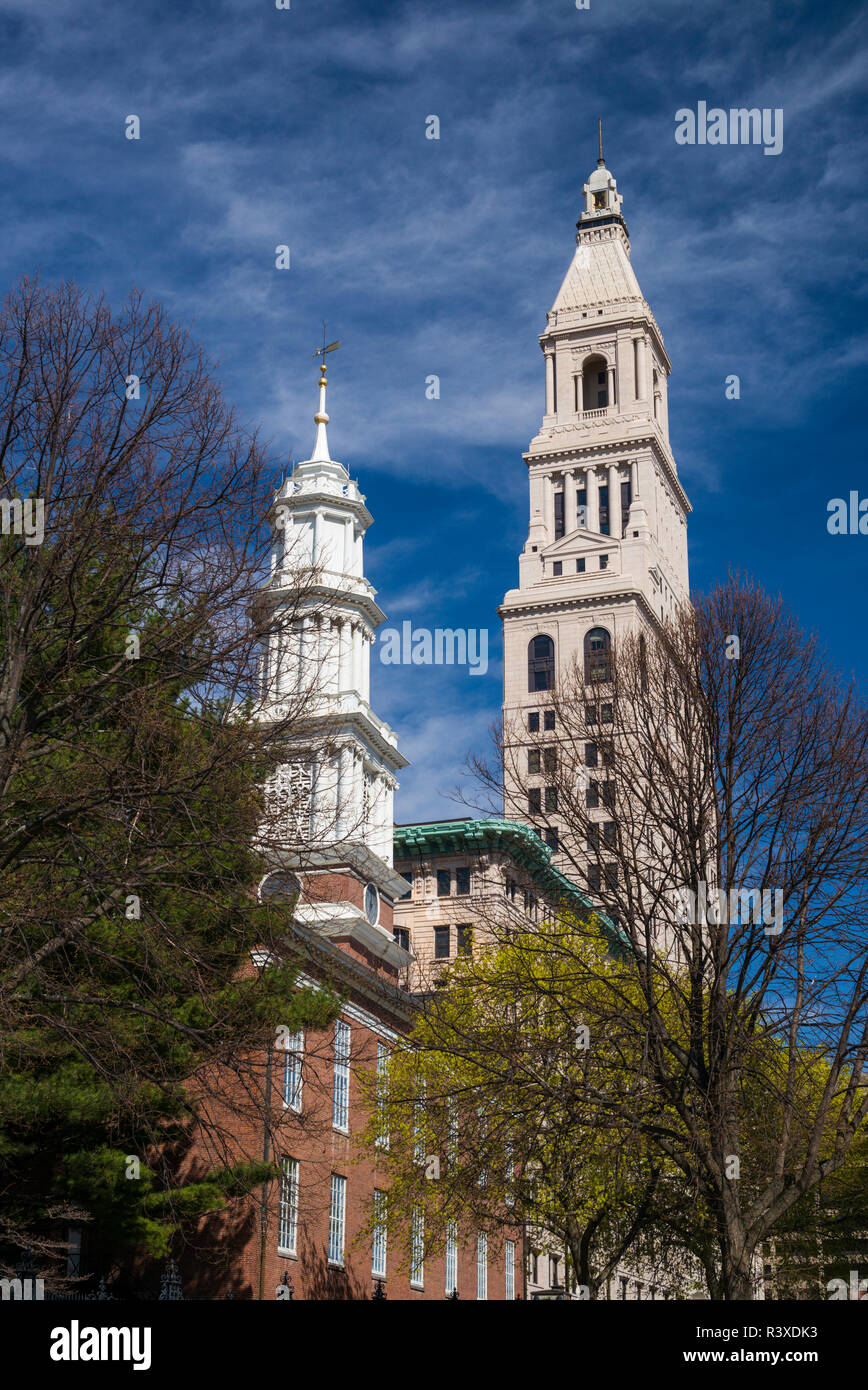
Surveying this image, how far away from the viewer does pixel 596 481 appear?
419 feet

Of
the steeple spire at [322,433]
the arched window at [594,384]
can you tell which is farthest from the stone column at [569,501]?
the steeple spire at [322,433]

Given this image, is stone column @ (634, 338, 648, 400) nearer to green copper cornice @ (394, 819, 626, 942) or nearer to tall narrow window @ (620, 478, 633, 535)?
tall narrow window @ (620, 478, 633, 535)

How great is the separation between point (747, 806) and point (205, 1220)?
62.5 feet

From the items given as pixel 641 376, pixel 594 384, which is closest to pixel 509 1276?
pixel 641 376

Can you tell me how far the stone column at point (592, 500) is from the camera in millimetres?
125812

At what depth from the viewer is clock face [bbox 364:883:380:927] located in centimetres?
5303

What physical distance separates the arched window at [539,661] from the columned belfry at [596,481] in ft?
0.33

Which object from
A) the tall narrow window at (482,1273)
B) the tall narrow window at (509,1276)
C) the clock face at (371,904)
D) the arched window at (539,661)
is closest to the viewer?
the clock face at (371,904)

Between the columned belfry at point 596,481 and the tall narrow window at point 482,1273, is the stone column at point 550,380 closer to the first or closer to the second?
the columned belfry at point 596,481

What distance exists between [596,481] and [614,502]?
9.88ft

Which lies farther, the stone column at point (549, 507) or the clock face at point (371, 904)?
the stone column at point (549, 507)

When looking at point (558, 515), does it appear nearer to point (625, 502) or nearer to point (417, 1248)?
point (625, 502)
